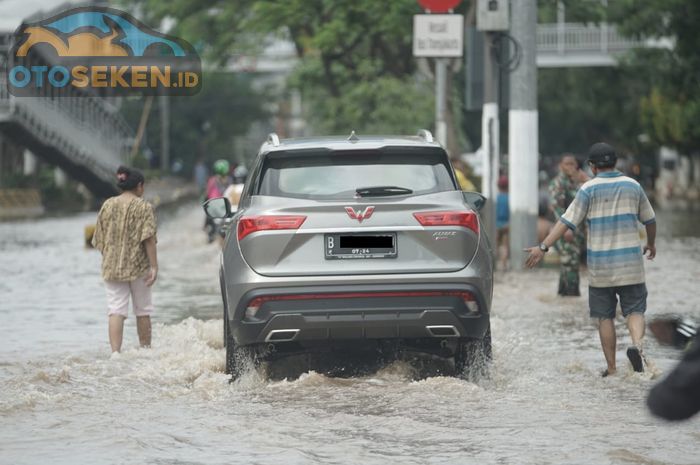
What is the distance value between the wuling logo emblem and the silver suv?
32085mm

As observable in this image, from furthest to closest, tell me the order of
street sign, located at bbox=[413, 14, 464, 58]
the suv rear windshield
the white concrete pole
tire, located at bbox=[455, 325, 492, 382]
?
1. the white concrete pole
2. street sign, located at bbox=[413, 14, 464, 58]
3. tire, located at bbox=[455, 325, 492, 382]
4. the suv rear windshield

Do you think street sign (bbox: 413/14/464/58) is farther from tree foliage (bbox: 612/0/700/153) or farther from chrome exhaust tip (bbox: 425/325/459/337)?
tree foliage (bbox: 612/0/700/153)

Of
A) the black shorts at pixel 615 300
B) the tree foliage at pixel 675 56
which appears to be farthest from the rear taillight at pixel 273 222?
the tree foliage at pixel 675 56

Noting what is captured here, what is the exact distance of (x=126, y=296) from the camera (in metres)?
12.3

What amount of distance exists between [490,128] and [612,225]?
10.5 metres

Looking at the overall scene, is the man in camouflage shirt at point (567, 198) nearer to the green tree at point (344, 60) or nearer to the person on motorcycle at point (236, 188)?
the person on motorcycle at point (236, 188)

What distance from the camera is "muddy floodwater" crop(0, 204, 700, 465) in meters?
8.00

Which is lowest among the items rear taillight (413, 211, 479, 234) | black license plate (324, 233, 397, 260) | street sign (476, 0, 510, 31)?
black license plate (324, 233, 397, 260)

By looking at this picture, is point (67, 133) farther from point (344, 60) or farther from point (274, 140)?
point (274, 140)

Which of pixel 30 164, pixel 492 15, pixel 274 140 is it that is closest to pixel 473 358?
pixel 274 140

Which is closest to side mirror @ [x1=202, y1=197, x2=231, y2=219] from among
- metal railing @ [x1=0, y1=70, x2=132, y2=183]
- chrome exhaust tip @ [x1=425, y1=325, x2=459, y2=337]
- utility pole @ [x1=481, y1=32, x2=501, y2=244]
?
chrome exhaust tip @ [x1=425, y1=325, x2=459, y2=337]

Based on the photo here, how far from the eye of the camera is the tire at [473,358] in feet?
34.4

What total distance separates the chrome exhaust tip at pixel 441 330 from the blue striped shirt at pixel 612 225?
4.62 ft

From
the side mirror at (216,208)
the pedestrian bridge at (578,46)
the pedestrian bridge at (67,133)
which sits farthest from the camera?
the pedestrian bridge at (578,46)
